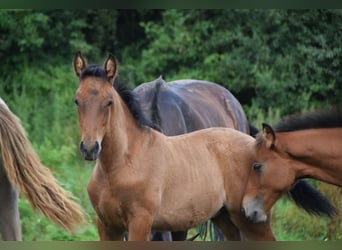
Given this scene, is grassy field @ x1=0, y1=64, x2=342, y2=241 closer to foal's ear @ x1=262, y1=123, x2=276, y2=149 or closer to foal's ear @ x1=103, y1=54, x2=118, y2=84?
foal's ear @ x1=103, y1=54, x2=118, y2=84

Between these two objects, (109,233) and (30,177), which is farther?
(30,177)

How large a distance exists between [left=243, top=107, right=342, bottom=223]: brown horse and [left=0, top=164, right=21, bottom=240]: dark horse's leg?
48.0 inches

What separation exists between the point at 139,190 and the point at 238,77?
6253mm

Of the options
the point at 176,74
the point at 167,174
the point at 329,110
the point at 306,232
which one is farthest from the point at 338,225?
the point at 176,74

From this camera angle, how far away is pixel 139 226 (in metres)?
4.69

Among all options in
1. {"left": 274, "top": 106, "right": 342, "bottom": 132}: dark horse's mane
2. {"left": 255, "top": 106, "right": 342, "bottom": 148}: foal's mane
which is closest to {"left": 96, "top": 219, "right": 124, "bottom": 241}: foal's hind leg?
{"left": 255, "top": 106, "right": 342, "bottom": 148}: foal's mane

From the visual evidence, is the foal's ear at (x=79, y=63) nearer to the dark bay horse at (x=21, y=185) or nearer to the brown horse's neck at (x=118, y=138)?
the brown horse's neck at (x=118, y=138)

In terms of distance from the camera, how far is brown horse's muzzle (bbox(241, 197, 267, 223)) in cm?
502

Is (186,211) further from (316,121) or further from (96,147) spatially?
(316,121)

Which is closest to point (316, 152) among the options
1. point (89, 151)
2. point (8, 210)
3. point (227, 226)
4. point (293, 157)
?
point (293, 157)

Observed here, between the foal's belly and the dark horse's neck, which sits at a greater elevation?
the dark horse's neck

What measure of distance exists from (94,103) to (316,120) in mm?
1338

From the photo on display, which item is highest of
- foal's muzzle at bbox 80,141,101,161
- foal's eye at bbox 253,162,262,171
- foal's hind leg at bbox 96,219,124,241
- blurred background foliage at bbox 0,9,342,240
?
foal's muzzle at bbox 80,141,101,161

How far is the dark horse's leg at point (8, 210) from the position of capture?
497 centimetres
